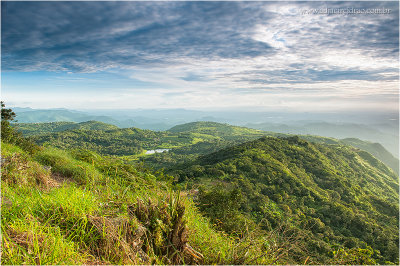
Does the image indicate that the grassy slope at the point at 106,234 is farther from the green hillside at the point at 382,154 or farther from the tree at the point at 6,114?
the green hillside at the point at 382,154

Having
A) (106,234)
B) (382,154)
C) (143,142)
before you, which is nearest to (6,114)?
(106,234)

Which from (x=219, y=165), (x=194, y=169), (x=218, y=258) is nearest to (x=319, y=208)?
(x=219, y=165)

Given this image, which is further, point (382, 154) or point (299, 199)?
point (382, 154)

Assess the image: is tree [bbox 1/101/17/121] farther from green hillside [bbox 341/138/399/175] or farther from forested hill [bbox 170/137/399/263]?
green hillside [bbox 341/138/399/175]

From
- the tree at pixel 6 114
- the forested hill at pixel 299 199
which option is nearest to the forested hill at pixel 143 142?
the forested hill at pixel 299 199

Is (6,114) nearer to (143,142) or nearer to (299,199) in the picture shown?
(299,199)

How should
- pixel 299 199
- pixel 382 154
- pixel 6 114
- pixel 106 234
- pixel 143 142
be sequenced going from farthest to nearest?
pixel 382 154
pixel 143 142
pixel 299 199
pixel 6 114
pixel 106 234

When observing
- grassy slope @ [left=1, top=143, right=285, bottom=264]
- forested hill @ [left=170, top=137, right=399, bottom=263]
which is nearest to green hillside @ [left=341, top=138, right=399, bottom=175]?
forested hill @ [left=170, top=137, right=399, bottom=263]

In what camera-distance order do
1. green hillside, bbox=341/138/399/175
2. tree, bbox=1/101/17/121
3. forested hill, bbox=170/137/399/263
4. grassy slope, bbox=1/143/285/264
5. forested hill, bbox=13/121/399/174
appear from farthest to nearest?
green hillside, bbox=341/138/399/175
forested hill, bbox=13/121/399/174
forested hill, bbox=170/137/399/263
tree, bbox=1/101/17/121
grassy slope, bbox=1/143/285/264

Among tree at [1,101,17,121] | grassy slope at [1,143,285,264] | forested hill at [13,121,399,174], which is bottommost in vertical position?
forested hill at [13,121,399,174]
